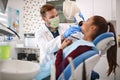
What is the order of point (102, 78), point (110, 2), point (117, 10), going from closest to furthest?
point (102, 78), point (110, 2), point (117, 10)

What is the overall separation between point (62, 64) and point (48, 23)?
563 millimetres

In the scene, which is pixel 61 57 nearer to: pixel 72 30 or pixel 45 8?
pixel 72 30

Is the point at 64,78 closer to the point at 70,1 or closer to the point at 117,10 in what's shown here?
the point at 70,1

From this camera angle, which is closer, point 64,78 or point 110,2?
point 64,78

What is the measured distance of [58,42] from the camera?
6.89ft

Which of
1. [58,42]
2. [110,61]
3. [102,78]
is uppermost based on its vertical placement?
[58,42]

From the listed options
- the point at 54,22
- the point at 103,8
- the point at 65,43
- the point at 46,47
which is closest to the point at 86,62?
the point at 65,43

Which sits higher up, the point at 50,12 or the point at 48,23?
the point at 50,12

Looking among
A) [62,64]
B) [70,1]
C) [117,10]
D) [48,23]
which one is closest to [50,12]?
[48,23]

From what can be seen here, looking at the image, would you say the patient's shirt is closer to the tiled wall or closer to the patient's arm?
the patient's arm

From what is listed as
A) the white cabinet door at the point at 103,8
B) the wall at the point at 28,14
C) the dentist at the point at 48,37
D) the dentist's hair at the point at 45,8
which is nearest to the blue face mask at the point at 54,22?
the dentist at the point at 48,37

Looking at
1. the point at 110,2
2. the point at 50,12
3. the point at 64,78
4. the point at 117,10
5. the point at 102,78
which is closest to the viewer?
the point at 64,78

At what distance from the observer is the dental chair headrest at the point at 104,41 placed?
6.39 feet

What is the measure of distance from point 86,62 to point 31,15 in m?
1.04
